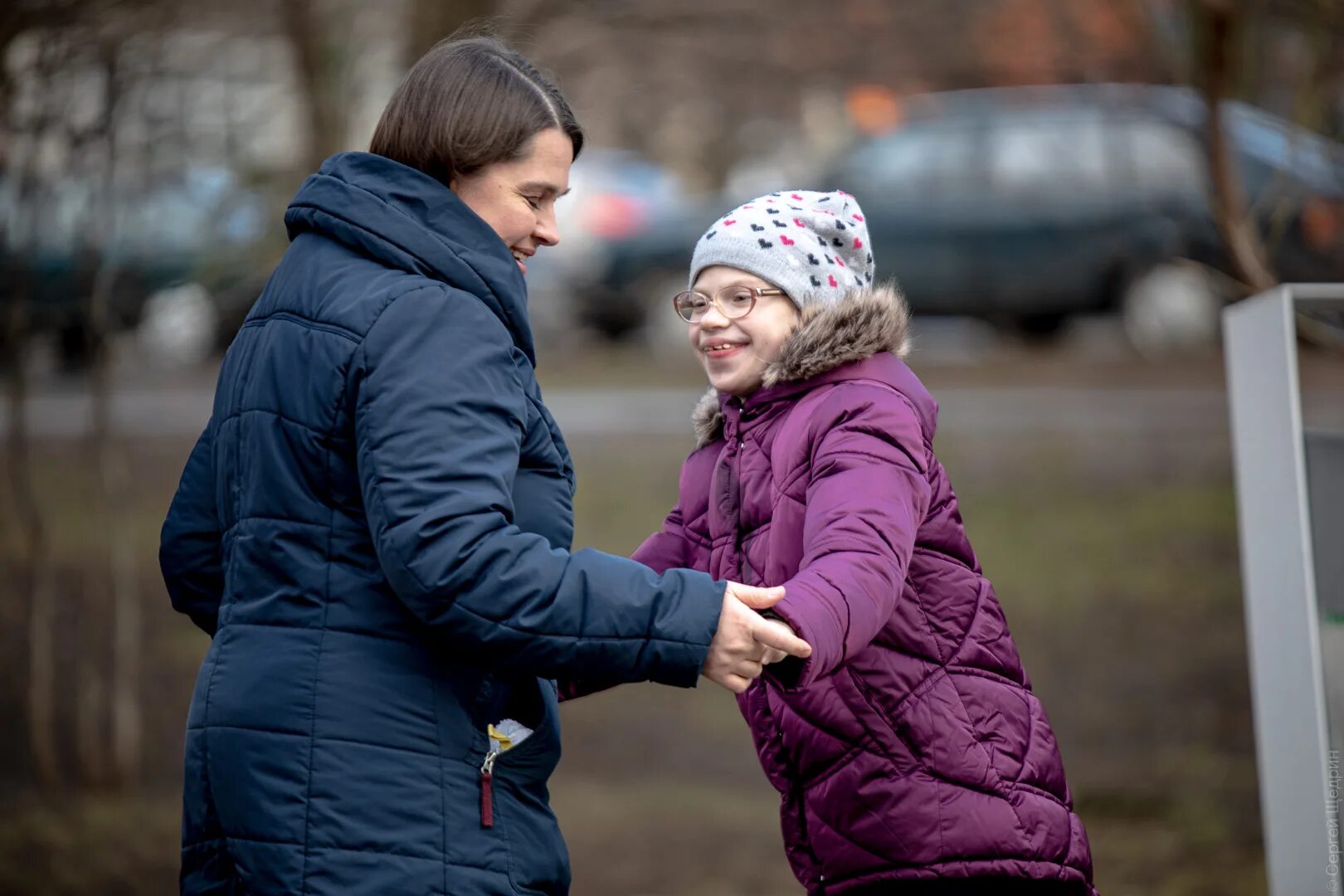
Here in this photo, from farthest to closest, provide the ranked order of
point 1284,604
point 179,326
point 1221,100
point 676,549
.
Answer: point 179,326 → point 1221,100 → point 1284,604 → point 676,549

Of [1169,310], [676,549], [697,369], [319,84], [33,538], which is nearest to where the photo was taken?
[676,549]

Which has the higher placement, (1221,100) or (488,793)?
(1221,100)

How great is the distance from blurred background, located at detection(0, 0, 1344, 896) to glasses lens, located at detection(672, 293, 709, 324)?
1.71 feet

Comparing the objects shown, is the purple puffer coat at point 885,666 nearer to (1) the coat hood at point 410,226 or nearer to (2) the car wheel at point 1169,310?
(1) the coat hood at point 410,226

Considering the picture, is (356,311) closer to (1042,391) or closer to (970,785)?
(970,785)

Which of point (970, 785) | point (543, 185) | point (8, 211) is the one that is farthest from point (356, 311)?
point (8, 211)

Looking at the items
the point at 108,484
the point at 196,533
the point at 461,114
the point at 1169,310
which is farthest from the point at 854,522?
the point at 1169,310

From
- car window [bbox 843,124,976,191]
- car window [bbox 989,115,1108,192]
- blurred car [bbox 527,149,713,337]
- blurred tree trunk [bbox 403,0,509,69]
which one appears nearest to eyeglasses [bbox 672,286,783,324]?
blurred tree trunk [bbox 403,0,509,69]

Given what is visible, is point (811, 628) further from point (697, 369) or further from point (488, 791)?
point (697, 369)

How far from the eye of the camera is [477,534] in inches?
88.0

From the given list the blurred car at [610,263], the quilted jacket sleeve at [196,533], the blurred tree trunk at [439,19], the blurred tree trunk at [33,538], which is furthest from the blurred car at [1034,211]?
the quilted jacket sleeve at [196,533]

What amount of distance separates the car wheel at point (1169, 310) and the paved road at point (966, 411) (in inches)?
49.8

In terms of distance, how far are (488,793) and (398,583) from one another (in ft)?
1.22

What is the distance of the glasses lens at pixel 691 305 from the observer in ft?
9.55
